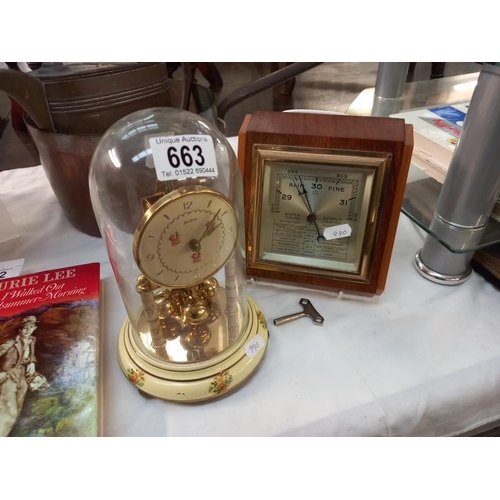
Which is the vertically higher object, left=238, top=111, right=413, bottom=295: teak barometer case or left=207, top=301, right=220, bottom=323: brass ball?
left=238, top=111, right=413, bottom=295: teak barometer case

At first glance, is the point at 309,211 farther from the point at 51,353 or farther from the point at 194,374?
the point at 51,353

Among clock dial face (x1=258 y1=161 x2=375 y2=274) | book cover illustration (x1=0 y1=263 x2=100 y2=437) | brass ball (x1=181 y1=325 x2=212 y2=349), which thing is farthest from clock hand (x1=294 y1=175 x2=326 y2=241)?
book cover illustration (x1=0 y1=263 x2=100 y2=437)

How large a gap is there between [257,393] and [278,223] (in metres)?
0.24

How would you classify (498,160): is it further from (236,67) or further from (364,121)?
(236,67)

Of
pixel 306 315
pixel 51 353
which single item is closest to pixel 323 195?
pixel 306 315

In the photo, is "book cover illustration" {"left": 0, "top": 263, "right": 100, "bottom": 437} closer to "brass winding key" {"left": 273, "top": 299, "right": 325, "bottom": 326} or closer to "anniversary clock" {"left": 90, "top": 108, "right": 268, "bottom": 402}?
"anniversary clock" {"left": 90, "top": 108, "right": 268, "bottom": 402}

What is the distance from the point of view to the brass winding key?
1.88 feet

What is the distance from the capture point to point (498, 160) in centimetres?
50

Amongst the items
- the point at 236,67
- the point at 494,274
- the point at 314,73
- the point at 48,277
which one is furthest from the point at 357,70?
the point at 48,277

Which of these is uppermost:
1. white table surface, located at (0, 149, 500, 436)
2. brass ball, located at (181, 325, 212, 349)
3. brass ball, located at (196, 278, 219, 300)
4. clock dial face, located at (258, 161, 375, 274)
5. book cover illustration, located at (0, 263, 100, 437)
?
clock dial face, located at (258, 161, 375, 274)

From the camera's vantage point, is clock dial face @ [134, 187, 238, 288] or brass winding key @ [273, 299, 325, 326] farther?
brass winding key @ [273, 299, 325, 326]

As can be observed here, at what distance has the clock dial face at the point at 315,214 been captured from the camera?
0.54 meters

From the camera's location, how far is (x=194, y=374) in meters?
0.47

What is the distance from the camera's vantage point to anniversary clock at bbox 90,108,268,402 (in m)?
0.43
